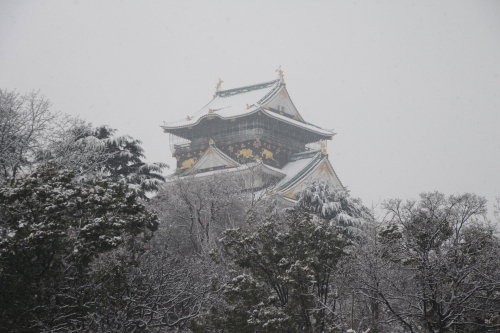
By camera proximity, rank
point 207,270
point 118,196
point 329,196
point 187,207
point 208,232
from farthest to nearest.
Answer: point 329,196, point 187,207, point 208,232, point 207,270, point 118,196

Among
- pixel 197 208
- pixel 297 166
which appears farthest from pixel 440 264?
pixel 297 166

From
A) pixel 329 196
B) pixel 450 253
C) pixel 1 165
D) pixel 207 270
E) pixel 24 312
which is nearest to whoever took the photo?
pixel 24 312

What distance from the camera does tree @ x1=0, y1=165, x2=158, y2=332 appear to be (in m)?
10.8

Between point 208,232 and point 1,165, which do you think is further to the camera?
point 208,232

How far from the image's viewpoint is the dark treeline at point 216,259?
11.1 metres

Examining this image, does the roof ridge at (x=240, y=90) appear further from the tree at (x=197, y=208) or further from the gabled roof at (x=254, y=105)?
the tree at (x=197, y=208)

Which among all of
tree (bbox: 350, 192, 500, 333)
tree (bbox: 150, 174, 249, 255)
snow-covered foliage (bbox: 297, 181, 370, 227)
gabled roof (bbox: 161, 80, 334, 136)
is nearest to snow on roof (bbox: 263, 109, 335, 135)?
gabled roof (bbox: 161, 80, 334, 136)

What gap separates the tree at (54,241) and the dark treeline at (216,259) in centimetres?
3

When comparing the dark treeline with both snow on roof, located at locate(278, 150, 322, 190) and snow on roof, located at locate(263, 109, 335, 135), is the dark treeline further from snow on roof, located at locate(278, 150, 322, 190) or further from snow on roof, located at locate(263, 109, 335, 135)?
snow on roof, located at locate(263, 109, 335, 135)

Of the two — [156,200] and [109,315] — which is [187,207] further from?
[109,315]

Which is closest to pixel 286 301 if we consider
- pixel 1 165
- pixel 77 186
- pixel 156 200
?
pixel 77 186

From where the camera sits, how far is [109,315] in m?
11.8

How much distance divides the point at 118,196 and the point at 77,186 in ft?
3.26

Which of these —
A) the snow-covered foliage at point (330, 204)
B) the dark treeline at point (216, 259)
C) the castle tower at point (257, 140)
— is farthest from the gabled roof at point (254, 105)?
the dark treeline at point (216, 259)
